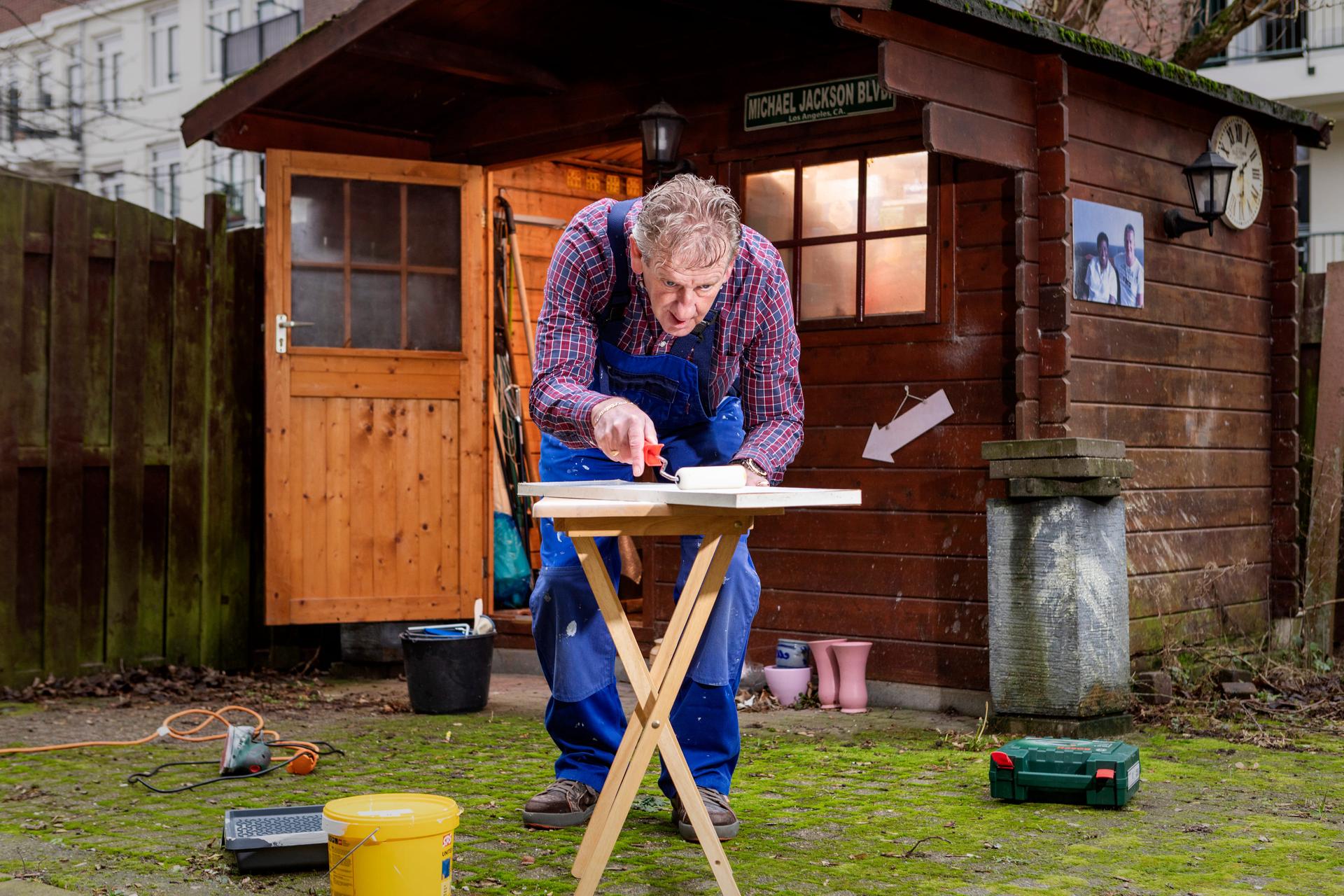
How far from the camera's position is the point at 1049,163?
606 cm

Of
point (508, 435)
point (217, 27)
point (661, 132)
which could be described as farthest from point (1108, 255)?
point (217, 27)

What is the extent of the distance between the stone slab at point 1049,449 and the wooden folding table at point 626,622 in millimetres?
2613

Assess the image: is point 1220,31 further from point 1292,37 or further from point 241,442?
point 1292,37

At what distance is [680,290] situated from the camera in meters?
3.24

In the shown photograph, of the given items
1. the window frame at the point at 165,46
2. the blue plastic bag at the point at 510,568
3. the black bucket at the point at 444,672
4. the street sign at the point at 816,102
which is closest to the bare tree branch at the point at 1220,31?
the street sign at the point at 816,102

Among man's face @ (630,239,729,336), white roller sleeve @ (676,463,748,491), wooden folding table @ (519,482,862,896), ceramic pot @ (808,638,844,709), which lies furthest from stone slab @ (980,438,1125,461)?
white roller sleeve @ (676,463,748,491)

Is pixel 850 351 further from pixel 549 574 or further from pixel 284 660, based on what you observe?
pixel 284 660

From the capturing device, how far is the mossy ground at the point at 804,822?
11.2ft

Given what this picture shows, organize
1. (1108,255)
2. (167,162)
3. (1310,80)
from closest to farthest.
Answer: (1108,255)
(1310,80)
(167,162)

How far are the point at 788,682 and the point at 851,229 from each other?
2.10m

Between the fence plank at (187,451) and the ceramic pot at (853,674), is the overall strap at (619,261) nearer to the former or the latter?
the ceramic pot at (853,674)

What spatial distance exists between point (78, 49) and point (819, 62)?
28.2 metres

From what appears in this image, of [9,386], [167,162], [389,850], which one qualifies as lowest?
[389,850]

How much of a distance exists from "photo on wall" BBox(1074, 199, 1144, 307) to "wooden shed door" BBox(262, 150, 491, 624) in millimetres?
3194
